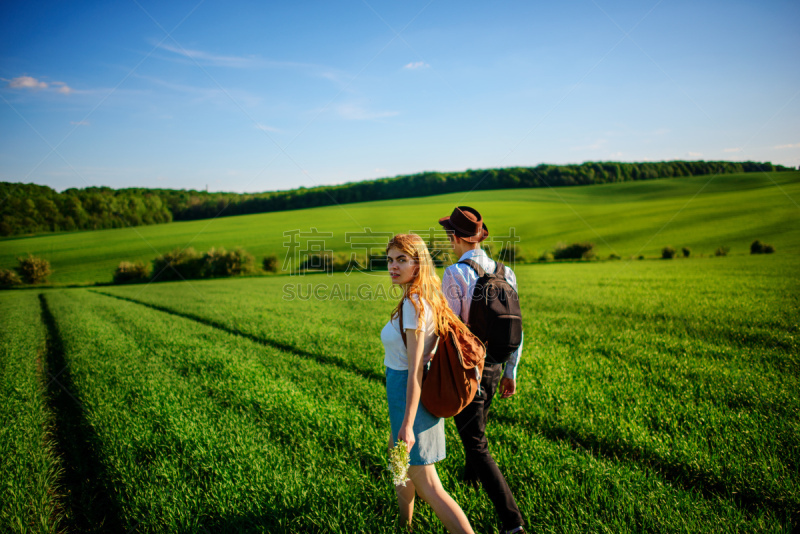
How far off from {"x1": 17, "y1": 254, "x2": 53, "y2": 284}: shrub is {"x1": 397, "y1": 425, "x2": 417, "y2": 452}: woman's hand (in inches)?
1477

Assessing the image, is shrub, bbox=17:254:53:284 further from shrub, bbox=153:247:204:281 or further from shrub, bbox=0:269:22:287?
shrub, bbox=153:247:204:281

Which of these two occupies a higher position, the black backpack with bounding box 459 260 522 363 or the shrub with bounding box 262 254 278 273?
the black backpack with bounding box 459 260 522 363

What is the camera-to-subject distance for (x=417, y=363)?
2252 millimetres

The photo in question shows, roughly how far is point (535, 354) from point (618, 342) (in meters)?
2.01

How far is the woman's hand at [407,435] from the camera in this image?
88.7 inches

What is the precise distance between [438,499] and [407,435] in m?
0.45

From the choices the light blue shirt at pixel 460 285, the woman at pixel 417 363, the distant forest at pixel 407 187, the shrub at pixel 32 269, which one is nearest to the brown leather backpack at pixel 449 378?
the woman at pixel 417 363

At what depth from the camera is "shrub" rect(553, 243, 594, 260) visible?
3319 cm

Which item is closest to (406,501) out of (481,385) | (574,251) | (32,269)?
(481,385)

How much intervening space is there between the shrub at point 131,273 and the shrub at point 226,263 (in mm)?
5314

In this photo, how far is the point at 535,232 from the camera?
43781 mm

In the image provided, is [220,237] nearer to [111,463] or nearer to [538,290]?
[538,290]

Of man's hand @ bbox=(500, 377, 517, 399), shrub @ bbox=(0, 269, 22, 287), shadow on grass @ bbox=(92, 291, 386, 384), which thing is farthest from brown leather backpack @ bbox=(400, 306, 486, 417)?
shrub @ bbox=(0, 269, 22, 287)

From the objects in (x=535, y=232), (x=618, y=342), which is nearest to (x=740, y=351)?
(x=618, y=342)
